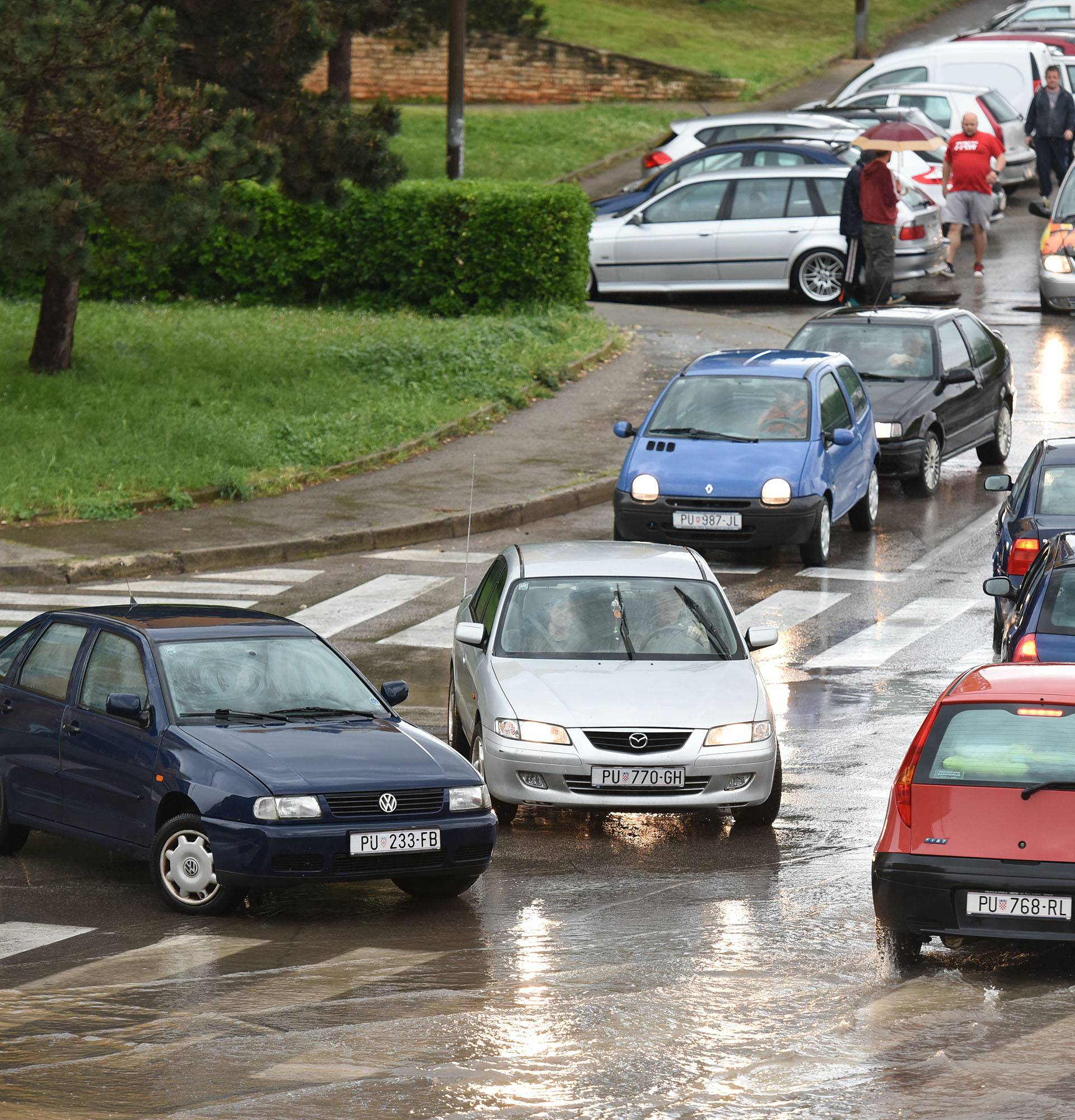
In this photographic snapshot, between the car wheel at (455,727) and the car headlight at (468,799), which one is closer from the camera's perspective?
the car headlight at (468,799)

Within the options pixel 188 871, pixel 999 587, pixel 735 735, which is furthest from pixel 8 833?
pixel 999 587

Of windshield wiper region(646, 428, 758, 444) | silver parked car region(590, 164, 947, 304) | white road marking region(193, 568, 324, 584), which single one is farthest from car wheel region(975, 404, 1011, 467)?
white road marking region(193, 568, 324, 584)

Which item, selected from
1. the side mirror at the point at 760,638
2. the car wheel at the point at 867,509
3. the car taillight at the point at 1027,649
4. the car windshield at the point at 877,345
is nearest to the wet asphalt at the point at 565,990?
the side mirror at the point at 760,638

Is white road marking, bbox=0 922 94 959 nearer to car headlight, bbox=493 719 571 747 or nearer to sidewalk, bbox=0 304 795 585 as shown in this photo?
car headlight, bbox=493 719 571 747

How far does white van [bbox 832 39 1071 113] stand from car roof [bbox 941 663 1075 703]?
33.7 m

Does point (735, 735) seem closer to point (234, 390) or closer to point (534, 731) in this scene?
point (534, 731)

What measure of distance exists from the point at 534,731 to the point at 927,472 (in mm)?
10737

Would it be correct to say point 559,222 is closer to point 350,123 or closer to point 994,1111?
point 350,123

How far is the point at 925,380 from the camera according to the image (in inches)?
857

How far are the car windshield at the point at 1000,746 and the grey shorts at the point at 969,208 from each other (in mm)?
24070

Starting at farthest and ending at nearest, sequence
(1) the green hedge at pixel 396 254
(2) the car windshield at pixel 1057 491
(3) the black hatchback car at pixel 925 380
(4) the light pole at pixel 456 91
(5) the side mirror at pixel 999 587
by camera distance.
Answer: (4) the light pole at pixel 456 91
(1) the green hedge at pixel 396 254
(3) the black hatchback car at pixel 925 380
(2) the car windshield at pixel 1057 491
(5) the side mirror at pixel 999 587

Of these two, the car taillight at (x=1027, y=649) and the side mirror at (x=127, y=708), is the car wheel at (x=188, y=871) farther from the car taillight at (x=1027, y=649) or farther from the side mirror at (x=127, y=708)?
the car taillight at (x=1027, y=649)

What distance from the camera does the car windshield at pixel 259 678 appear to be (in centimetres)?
1067

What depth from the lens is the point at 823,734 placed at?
13.6 metres
